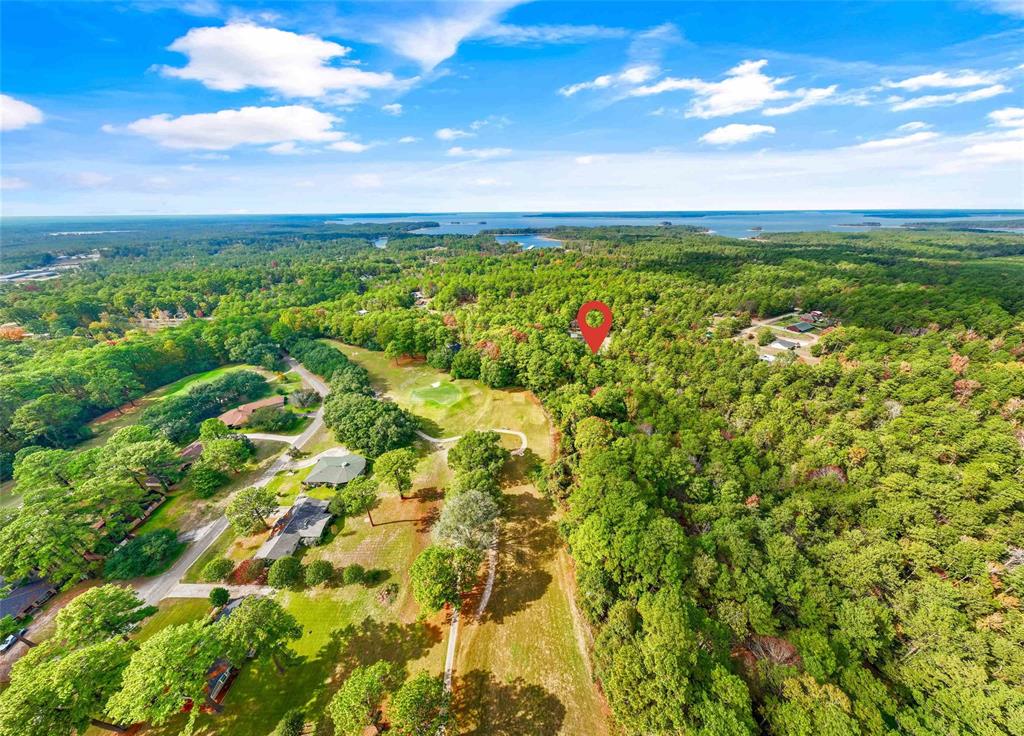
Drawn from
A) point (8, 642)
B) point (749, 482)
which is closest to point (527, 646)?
point (749, 482)

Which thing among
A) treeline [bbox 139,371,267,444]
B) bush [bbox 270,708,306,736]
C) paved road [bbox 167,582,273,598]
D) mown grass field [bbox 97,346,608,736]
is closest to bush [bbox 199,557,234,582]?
paved road [bbox 167,582,273,598]

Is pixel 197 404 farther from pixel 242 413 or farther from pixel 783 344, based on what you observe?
pixel 783 344

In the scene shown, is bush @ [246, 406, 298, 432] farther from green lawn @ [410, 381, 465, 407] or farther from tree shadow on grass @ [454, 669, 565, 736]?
tree shadow on grass @ [454, 669, 565, 736]

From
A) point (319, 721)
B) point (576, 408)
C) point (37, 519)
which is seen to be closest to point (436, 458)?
point (576, 408)

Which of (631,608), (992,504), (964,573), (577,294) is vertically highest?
(577,294)

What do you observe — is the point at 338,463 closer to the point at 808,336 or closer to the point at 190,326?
the point at 190,326
